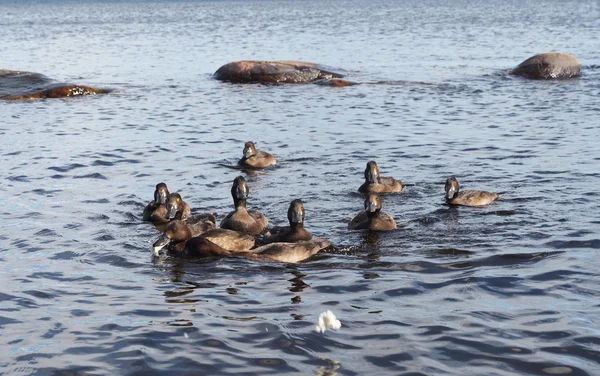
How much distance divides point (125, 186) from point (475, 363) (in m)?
9.45

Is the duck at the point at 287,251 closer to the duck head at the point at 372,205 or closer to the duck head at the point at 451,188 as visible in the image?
the duck head at the point at 372,205

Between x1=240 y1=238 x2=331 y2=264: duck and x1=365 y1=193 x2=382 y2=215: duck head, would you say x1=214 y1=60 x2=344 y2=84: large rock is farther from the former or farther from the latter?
x1=240 y1=238 x2=331 y2=264: duck

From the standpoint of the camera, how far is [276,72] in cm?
2956

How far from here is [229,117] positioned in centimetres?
2412

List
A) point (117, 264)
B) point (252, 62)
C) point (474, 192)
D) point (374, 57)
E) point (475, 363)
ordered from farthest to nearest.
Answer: point (374, 57) → point (252, 62) → point (474, 192) → point (117, 264) → point (475, 363)

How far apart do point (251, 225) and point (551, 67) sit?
60.3ft

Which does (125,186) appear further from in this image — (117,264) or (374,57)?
(374,57)

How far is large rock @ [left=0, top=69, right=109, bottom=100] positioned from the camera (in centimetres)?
2691

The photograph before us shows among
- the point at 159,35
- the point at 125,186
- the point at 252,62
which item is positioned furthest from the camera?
the point at 159,35

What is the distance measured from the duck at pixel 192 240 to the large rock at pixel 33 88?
15989 millimetres

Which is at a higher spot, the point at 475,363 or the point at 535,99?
the point at 535,99

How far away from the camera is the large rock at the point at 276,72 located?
29.6 metres

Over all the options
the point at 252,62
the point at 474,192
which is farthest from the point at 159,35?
the point at 474,192

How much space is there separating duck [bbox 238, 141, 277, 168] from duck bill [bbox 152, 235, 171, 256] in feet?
19.1
